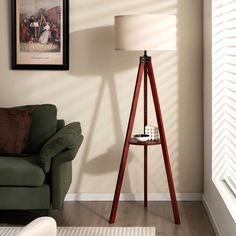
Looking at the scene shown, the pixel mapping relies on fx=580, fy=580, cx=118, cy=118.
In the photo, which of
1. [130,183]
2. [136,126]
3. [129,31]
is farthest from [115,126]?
[129,31]

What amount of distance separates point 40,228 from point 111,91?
3.62m

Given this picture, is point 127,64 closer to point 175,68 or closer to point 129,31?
point 175,68

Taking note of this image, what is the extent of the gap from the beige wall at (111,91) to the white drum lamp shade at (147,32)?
2.18ft

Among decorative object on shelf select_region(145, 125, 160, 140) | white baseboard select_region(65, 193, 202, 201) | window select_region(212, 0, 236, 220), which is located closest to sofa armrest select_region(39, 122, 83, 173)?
decorative object on shelf select_region(145, 125, 160, 140)

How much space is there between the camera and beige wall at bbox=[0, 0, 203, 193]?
197 inches

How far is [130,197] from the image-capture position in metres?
5.14

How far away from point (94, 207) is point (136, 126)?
2.60 ft

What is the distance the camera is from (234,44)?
3975 millimetres

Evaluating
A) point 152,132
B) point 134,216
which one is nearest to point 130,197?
point 134,216

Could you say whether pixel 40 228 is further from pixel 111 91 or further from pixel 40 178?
pixel 111 91

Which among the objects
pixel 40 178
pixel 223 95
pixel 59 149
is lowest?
pixel 40 178

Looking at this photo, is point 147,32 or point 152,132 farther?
point 152,132

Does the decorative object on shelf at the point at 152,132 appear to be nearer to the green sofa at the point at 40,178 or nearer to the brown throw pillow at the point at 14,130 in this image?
the green sofa at the point at 40,178

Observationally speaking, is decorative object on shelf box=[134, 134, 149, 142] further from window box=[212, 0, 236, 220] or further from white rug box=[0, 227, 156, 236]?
white rug box=[0, 227, 156, 236]
